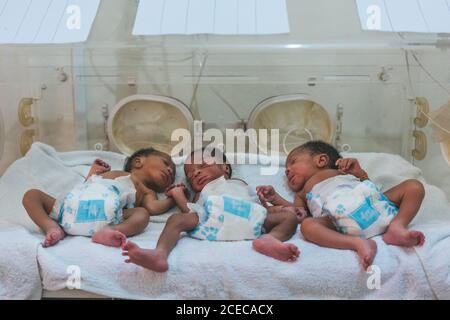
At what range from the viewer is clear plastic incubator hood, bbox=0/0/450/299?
1497mm

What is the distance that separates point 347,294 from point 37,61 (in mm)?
1121

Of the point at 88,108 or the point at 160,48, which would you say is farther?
the point at 88,108

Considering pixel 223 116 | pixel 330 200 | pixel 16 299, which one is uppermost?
pixel 223 116

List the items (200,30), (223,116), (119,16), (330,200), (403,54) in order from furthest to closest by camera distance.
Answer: (223,116) → (119,16) → (403,54) → (200,30) → (330,200)

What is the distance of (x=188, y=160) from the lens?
1580 mm

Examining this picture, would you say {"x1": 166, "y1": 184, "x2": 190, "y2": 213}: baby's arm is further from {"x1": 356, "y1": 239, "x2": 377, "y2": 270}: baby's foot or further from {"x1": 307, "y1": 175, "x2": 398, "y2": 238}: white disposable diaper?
{"x1": 356, "y1": 239, "x2": 377, "y2": 270}: baby's foot

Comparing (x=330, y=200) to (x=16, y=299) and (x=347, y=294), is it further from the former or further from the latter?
(x=16, y=299)

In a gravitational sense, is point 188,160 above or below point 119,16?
below

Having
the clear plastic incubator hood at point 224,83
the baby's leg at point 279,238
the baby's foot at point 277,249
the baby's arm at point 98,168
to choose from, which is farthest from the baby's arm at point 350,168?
the baby's arm at point 98,168

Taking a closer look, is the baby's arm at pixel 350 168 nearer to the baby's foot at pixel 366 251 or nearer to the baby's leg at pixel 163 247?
the baby's foot at pixel 366 251

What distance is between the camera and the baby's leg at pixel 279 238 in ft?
3.60

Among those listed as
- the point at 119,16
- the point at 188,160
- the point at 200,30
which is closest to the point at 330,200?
the point at 188,160

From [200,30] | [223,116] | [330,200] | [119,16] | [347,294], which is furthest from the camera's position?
[223,116]

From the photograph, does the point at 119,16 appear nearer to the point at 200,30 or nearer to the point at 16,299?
the point at 200,30
